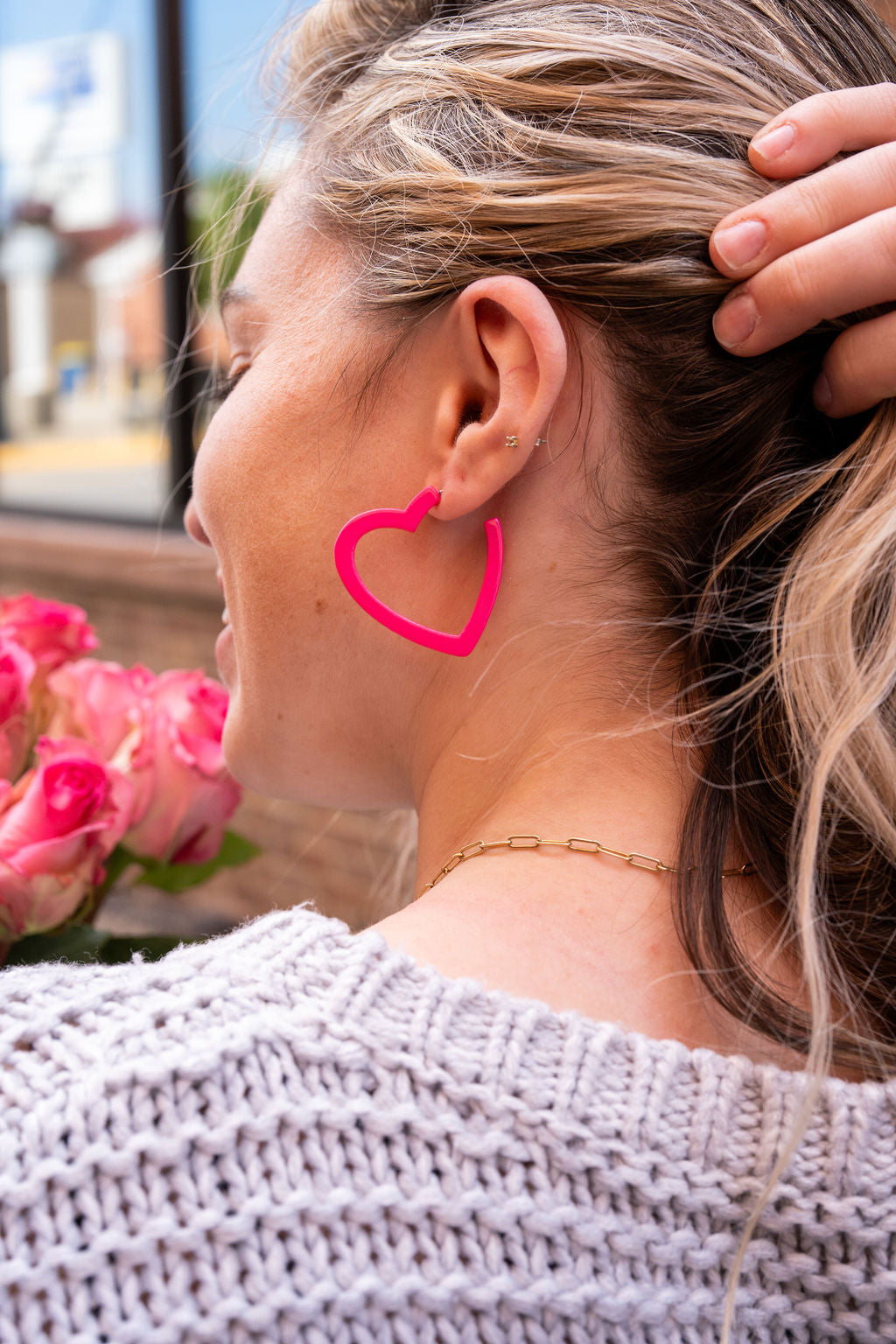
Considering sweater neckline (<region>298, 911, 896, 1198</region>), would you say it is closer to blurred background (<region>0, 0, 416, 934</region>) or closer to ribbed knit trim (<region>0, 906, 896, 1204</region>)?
ribbed knit trim (<region>0, 906, 896, 1204</region>)

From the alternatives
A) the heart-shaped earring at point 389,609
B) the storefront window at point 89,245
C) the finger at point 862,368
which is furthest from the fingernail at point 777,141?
the storefront window at point 89,245

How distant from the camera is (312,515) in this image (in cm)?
77

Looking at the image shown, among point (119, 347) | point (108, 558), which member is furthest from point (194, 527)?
point (119, 347)

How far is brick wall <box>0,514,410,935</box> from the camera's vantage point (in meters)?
2.24

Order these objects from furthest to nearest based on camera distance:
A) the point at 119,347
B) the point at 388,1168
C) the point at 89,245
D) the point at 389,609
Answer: the point at 89,245 → the point at 119,347 → the point at 389,609 → the point at 388,1168

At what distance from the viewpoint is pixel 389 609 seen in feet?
2.43

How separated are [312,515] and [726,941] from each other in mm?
367

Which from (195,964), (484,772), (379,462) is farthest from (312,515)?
(195,964)

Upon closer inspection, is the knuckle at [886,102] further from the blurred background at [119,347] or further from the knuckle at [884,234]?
the blurred background at [119,347]

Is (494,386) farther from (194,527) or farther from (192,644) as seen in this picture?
(192,644)

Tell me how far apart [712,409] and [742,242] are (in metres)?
0.09

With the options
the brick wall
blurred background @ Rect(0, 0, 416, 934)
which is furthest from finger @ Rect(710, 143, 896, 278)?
blurred background @ Rect(0, 0, 416, 934)

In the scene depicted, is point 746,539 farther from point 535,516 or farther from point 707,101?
point 707,101

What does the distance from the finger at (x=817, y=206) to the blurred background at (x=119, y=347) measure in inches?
56.3
